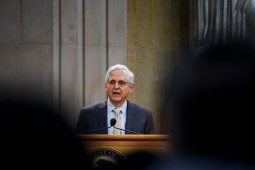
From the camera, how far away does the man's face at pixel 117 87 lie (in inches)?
145

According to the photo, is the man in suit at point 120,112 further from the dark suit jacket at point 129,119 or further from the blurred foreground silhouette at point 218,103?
the blurred foreground silhouette at point 218,103

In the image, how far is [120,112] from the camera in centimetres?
361

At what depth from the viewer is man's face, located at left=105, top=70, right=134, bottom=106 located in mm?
3680

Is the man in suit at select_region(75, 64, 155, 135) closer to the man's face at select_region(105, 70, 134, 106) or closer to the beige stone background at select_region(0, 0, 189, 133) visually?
the man's face at select_region(105, 70, 134, 106)

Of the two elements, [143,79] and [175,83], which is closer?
[175,83]

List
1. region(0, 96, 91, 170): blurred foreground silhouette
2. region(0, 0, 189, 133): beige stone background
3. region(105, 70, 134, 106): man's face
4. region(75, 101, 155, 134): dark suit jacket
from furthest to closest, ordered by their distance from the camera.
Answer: region(0, 0, 189, 133): beige stone background → region(105, 70, 134, 106): man's face → region(75, 101, 155, 134): dark suit jacket → region(0, 96, 91, 170): blurred foreground silhouette

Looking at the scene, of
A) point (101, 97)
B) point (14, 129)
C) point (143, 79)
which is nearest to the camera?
point (14, 129)

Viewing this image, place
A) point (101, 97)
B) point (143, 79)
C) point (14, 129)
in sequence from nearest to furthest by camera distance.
Answer: 1. point (14, 129)
2. point (101, 97)
3. point (143, 79)

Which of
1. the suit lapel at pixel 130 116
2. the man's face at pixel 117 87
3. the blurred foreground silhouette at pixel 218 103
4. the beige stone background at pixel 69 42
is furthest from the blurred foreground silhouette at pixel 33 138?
the beige stone background at pixel 69 42

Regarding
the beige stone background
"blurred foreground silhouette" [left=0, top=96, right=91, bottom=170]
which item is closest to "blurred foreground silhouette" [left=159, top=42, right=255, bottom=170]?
"blurred foreground silhouette" [left=0, top=96, right=91, bottom=170]

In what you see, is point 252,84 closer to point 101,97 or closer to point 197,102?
point 197,102

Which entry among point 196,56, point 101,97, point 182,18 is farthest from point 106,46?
point 196,56

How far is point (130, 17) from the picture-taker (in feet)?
22.0

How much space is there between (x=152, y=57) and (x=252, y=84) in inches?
247
